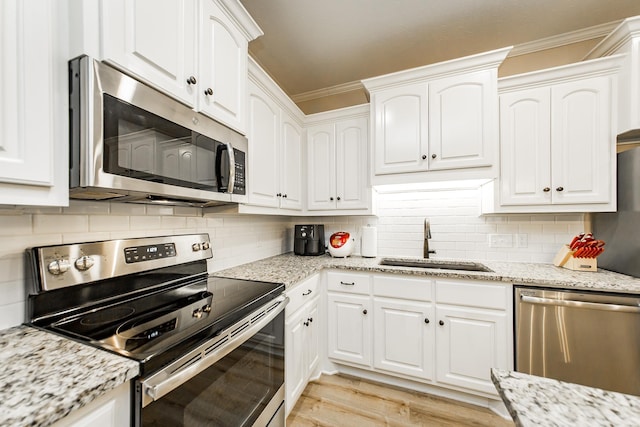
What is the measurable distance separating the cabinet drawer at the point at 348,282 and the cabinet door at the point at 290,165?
2.26 ft

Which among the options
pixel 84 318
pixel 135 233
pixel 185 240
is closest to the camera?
pixel 84 318

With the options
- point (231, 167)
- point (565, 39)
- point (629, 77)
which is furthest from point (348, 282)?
point (565, 39)

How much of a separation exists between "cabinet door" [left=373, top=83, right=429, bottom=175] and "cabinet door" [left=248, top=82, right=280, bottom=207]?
0.84 meters

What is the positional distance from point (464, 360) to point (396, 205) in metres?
1.32

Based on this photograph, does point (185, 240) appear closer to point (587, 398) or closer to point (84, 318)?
point (84, 318)

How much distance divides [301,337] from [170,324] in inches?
37.9

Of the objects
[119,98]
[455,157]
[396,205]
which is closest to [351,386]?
[396,205]

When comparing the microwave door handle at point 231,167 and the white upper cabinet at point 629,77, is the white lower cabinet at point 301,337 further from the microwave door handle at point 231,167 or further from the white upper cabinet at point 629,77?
the white upper cabinet at point 629,77

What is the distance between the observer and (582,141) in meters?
1.73

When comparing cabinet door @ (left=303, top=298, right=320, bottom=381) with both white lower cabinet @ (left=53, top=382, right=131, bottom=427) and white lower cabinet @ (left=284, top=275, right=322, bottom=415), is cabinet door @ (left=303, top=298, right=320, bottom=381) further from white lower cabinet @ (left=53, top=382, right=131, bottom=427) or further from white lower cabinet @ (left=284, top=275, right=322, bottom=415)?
white lower cabinet @ (left=53, top=382, right=131, bottom=427)

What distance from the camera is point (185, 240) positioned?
1435 millimetres

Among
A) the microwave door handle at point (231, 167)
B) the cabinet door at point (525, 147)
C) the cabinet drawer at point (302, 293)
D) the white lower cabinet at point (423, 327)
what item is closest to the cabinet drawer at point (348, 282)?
the white lower cabinet at point (423, 327)

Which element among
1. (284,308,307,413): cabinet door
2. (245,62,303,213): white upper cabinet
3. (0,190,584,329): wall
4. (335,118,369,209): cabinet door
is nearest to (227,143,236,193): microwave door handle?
(245,62,303,213): white upper cabinet

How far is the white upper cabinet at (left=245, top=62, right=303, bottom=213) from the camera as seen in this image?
167cm
